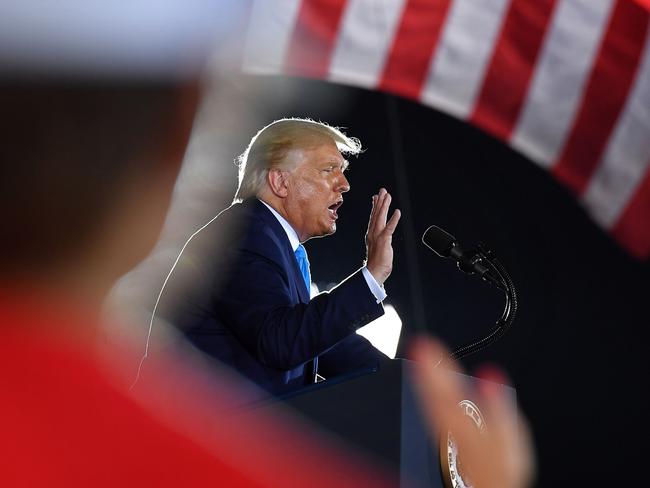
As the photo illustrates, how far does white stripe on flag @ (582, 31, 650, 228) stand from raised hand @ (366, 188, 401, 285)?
0.96 m

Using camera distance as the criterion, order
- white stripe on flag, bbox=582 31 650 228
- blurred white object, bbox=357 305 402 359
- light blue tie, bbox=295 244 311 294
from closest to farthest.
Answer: light blue tie, bbox=295 244 311 294 < white stripe on flag, bbox=582 31 650 228 < blurred white object, bbox=357 305 402 359

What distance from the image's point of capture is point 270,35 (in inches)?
69.8

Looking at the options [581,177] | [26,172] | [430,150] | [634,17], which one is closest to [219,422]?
[581,177]

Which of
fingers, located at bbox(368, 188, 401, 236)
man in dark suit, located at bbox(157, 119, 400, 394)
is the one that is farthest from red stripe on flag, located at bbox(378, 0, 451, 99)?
fingers, located at bbox(368, 188, 401, 236)

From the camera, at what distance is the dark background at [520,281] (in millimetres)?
2811

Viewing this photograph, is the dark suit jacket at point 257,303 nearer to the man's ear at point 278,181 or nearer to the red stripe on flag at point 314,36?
the man's ear at point 278,181

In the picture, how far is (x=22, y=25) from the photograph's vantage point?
2426mm

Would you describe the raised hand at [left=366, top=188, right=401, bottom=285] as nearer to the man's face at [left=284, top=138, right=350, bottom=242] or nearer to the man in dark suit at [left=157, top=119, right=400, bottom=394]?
the man in dark suit at [left=157, top=119, right=400, bottom=394]

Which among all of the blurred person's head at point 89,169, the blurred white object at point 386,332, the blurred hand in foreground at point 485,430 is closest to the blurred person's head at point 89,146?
the blurred person's head at point 89,169

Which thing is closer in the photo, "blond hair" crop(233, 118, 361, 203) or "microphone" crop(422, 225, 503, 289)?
"microphone" crop(422, 225, 503, 289)

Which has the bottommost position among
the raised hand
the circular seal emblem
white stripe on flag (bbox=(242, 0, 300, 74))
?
the circular seal emblem

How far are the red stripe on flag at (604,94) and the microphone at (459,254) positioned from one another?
2.87 feet

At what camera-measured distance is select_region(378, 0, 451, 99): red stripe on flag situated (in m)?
1.84

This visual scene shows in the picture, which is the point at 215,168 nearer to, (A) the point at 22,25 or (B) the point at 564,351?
(A) the point at 22,25
